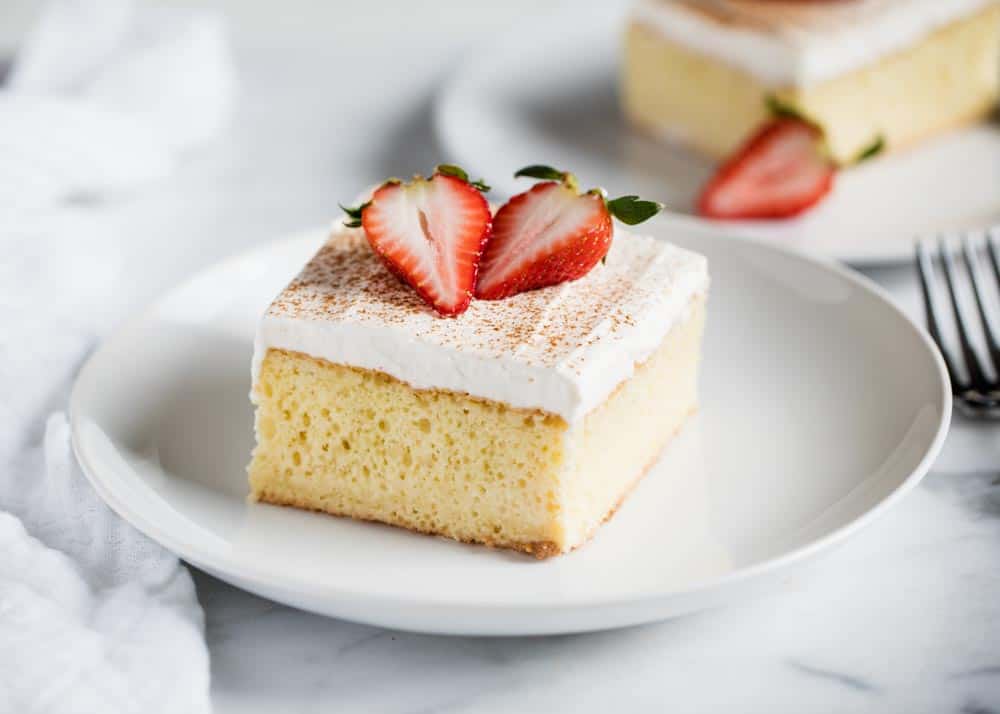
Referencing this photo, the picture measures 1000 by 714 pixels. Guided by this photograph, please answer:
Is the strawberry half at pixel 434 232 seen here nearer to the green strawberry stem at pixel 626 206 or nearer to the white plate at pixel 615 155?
the green strawberry stem at pixel 626 206

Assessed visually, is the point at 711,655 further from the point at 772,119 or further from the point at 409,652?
the point at 772,119

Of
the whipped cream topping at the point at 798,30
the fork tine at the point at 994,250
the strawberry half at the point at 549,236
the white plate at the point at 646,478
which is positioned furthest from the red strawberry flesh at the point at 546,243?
the whipped cream topping at the point at 798,30

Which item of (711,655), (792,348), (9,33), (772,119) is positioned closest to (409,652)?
(711,655)

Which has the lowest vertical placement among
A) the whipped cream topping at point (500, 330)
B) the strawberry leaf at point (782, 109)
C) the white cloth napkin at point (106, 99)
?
the white cloth napkin at point (106, 99)

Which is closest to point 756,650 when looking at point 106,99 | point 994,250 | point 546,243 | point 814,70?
point 546,243

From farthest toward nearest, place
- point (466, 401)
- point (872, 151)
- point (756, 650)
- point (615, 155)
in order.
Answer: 1. point (615, 155)
2. point (872, 151)
3. point (466, 401)
4. point (756, 650)

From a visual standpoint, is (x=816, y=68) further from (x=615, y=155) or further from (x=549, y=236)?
(x=549, y=236)

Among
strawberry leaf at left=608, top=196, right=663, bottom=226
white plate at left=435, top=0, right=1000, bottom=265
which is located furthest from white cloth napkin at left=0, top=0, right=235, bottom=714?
strawberry leaf at left=608, top=196, right=663, bottom=226
